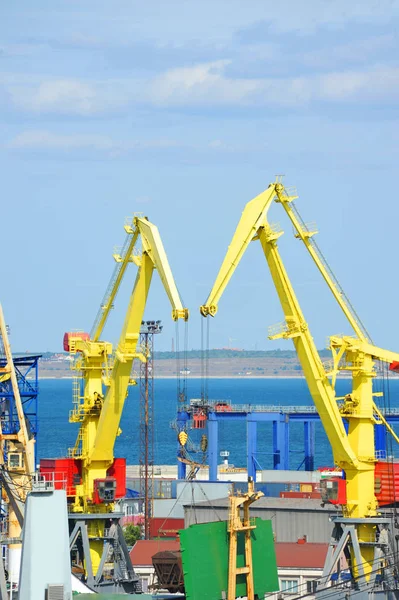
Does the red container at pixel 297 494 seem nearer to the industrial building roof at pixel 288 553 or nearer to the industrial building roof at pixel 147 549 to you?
the industrial building roof at pixel 288 553

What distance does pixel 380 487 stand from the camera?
57.3m

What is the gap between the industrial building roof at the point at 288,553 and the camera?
65938mm

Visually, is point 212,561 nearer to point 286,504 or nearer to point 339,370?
point 339,370

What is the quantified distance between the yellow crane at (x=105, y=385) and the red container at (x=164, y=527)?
17.3 m

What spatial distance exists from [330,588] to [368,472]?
5.25 metres

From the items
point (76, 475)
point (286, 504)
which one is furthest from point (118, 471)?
point (286, 504)

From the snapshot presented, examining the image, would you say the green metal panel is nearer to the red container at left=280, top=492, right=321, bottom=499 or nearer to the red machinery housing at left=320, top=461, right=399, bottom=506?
the red machinery housing at left=320, top=461, right=399, bottom=506

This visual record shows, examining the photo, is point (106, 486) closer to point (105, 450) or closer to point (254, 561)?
point (105, 450)

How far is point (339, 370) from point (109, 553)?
1288 cm

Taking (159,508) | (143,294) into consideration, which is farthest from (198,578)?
(159,508)

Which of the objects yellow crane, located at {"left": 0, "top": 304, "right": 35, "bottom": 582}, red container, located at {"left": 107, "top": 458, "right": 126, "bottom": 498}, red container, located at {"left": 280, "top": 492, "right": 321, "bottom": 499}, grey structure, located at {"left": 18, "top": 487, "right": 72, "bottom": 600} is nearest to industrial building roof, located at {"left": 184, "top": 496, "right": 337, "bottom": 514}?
red container, located at {"left": 280, "top": 492, "right": 321, "bottom": 499}

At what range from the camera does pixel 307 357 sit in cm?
5819

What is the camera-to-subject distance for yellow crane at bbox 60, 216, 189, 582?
59.6 m

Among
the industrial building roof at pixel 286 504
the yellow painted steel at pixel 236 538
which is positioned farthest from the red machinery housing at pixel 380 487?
the industrial building roof at pixel 286 504
